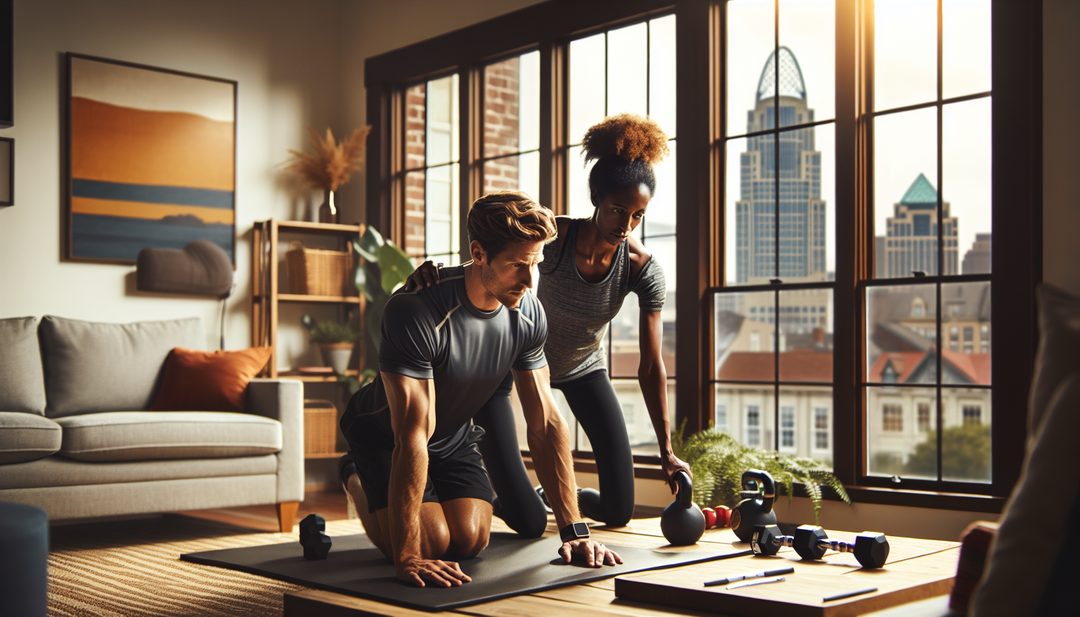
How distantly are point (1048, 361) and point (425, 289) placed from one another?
156 centimetres

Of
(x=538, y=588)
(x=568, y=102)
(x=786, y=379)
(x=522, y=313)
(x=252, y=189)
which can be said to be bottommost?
(x=538, y=588)

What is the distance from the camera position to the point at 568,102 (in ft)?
16.1

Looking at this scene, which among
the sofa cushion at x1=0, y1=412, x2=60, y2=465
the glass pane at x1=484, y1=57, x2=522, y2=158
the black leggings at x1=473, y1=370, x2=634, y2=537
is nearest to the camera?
the black leggings at x1=473, y1=370, x2=634, y2=537

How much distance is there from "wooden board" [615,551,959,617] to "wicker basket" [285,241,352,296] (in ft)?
11.9

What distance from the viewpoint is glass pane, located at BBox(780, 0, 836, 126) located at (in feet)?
13.3

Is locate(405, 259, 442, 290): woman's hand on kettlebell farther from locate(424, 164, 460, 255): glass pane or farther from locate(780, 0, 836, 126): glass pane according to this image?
locate(424, 164, 460, 255): glass pane

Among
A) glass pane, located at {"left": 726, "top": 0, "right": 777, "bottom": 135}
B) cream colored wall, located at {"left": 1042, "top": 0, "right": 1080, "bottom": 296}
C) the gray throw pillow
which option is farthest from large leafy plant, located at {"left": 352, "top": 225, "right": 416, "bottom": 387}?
the gray throw pillow

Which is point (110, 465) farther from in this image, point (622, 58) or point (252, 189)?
point (622, 58)

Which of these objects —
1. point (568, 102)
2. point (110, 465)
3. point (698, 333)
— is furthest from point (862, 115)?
point (110, 465)

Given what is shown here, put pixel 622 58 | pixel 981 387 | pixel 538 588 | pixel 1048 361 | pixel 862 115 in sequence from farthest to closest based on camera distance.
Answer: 1. pixel 622 58
2. pixel 862 115
3. pixel 981 387
4. pixel 538 588
5. pixel 1048 361

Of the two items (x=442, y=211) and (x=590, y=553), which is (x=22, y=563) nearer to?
(x=590, y=553)

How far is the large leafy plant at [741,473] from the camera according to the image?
3.71m

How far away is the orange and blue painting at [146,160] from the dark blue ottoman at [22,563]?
3.64 metres

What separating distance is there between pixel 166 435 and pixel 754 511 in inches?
92.4
